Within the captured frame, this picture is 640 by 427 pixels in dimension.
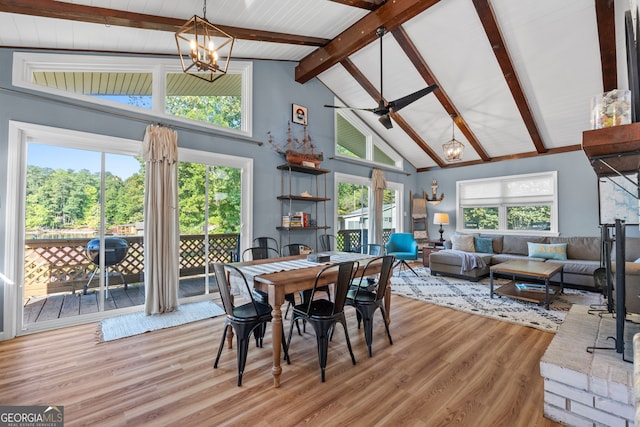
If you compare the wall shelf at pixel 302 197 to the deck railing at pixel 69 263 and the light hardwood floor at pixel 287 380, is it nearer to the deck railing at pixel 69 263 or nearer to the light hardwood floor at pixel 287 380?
the deck railing at pixel 69 263

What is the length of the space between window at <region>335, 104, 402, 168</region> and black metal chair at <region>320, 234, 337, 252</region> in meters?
1.72

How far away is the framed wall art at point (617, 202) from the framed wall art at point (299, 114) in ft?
16.1

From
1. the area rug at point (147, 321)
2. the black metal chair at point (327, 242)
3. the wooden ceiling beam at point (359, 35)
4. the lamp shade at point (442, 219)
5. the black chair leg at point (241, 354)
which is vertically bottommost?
the area rug at point (147, 321)

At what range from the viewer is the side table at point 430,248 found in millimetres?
6664

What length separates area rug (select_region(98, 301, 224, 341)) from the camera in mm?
3010

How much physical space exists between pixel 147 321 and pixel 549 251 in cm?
654

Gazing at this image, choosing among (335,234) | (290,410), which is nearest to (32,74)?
(290,410)

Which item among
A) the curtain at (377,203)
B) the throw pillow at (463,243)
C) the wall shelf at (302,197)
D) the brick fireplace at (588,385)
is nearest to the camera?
the brick fireplace at (588,385)

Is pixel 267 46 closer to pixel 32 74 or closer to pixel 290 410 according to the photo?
pixel 32 74

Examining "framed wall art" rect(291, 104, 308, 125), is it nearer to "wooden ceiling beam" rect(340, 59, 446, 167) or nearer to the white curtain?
"wooden ceiling beam" rect(340, 59, 446, 167)

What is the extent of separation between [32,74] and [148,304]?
279 centimetres

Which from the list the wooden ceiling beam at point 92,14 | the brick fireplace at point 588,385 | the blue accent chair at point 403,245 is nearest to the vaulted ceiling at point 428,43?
the wooden ceiling beam at point 92,14

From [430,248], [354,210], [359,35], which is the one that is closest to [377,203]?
[354,210]

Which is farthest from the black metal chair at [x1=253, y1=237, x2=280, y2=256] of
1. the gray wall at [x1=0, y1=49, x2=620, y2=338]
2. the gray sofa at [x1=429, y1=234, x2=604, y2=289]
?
the gray sofa at [x1=429, y1=234, x2=604, y2=289]
